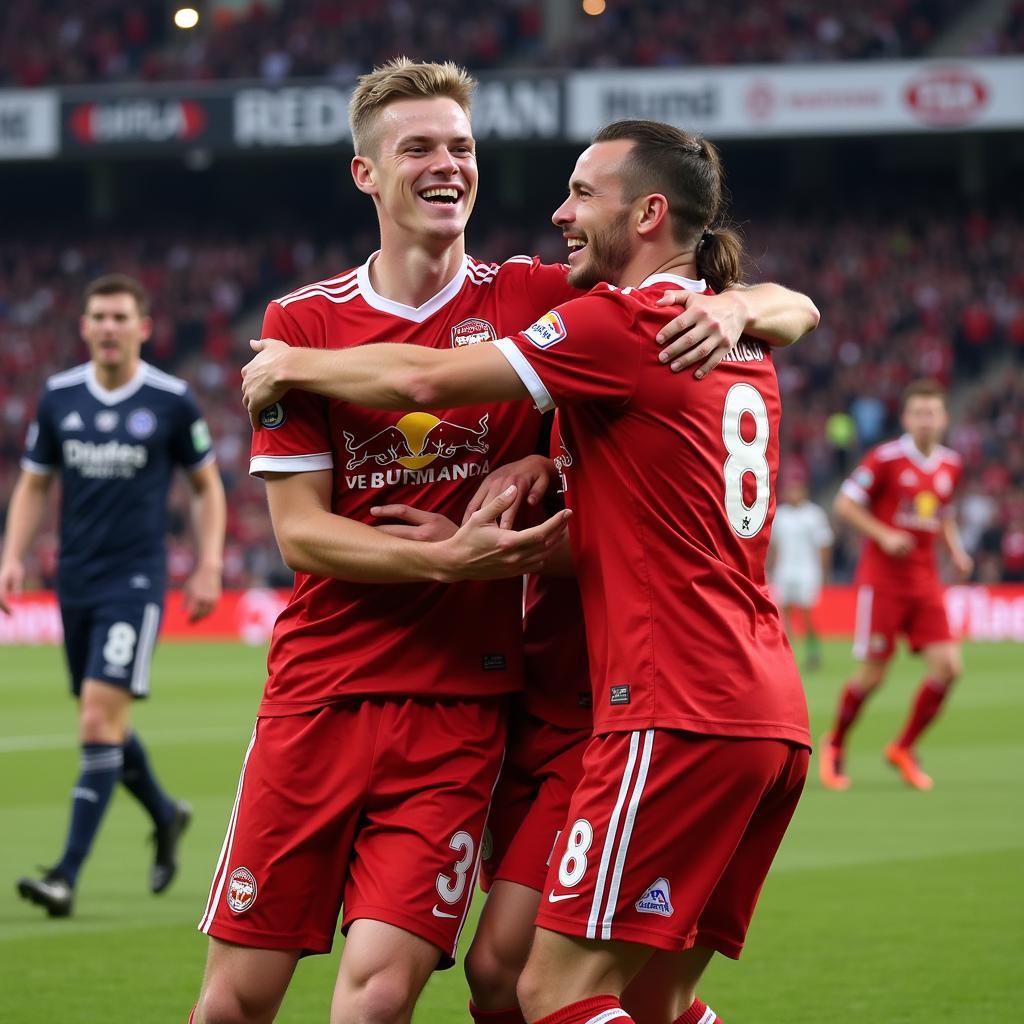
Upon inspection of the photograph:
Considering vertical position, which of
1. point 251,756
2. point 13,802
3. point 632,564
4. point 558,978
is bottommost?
point 13,802

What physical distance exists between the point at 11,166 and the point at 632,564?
38.4 meters

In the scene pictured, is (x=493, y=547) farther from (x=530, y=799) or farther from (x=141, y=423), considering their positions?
(x=141, y=423)

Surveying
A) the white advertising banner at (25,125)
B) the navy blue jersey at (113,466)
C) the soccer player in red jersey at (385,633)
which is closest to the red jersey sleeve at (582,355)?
the soccer player in red jersey at (385,633)

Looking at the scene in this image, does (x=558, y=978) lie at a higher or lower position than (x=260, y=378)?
lower

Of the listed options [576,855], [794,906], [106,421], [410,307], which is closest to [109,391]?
[106,421]

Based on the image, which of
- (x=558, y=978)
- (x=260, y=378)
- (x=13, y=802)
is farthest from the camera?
(x=13, y=802)

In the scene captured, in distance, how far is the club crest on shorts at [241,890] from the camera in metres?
4.05

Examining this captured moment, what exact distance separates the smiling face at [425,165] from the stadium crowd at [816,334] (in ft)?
74.4

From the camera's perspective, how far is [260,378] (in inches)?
159

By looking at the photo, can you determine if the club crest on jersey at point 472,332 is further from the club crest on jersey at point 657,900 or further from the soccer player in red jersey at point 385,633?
the club crest on jersey at point 657,900

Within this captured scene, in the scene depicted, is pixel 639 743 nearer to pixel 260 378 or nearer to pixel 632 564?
pixel 632 564

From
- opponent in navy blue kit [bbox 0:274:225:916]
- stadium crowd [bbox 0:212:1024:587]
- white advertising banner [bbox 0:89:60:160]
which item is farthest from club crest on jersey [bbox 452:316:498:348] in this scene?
white advertising banner [bbox 0:89:60:160]

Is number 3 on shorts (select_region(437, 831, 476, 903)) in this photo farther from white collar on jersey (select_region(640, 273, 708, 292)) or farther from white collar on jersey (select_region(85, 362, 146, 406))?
white collar on jersey (select_region(85, 362, 146, 406))

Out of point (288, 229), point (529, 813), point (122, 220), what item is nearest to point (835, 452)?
point (288, 229)
